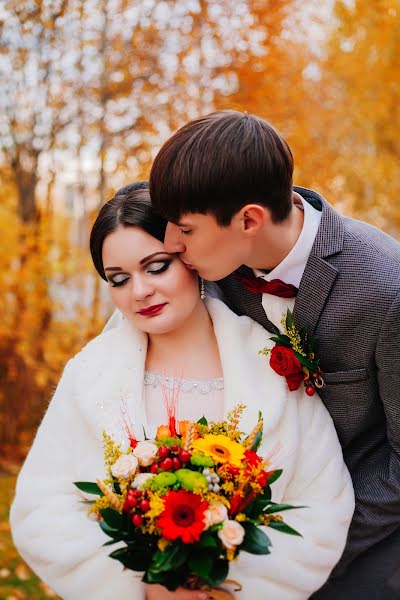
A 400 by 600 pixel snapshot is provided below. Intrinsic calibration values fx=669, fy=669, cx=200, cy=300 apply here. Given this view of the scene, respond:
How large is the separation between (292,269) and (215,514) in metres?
1.07

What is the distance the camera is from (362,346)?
2.53 m

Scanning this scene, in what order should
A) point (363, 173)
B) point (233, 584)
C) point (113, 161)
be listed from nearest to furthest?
point (233, 584) → point (113, 161) → point (363, 173)

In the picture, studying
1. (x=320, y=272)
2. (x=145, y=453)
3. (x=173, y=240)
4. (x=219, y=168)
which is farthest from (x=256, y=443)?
(x=219, y=168)

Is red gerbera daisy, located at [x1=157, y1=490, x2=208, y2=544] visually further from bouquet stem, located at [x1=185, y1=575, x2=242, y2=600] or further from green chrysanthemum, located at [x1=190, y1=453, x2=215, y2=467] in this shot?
bouquet stem, located at [x1=185, y1=575, x2=242, y2=600]

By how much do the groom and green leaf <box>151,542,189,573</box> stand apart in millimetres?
727

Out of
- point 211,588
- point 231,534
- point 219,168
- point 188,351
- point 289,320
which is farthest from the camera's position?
point 188,351

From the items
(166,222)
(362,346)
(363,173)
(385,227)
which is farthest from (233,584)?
(385,227)

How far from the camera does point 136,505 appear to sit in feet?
6.49

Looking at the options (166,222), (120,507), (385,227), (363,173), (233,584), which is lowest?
(385,227)

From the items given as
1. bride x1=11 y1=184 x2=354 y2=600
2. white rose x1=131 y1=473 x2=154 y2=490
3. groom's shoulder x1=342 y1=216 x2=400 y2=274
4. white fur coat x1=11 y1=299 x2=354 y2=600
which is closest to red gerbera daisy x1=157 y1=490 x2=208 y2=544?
white rose x1=131 y1=473 x2=154 y2=490

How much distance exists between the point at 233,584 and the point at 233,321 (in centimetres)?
99

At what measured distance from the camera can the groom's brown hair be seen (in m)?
2.37

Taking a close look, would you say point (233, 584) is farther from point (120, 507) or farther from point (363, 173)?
point (363, 173)

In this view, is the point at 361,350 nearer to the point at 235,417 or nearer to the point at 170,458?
the point at 235,417
